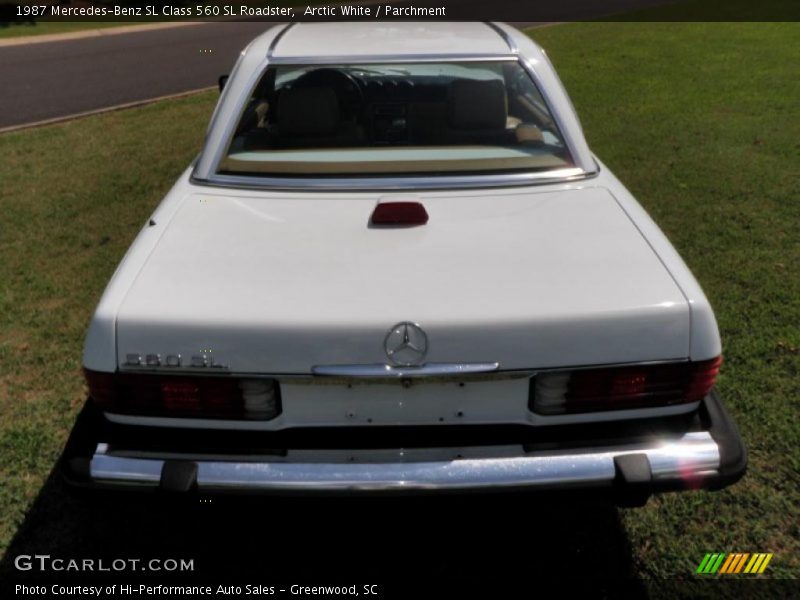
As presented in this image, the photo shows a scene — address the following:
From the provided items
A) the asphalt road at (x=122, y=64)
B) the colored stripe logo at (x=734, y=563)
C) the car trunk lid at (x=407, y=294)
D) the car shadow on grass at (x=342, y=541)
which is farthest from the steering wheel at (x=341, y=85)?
the asphalt road at (x=122, y=64)

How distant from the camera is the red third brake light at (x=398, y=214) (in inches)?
109

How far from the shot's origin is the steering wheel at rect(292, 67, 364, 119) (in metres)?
3.76

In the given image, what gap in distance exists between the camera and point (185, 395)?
237 centimetres

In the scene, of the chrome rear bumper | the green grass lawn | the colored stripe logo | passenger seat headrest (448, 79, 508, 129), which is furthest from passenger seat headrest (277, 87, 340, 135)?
the colored stripe logo

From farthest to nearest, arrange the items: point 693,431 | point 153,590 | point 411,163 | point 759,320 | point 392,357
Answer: point 759,320
point 411,163
point 153,590
point 693,431
point 392,357

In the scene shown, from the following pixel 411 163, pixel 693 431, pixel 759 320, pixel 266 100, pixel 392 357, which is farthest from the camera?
pixel 759 320

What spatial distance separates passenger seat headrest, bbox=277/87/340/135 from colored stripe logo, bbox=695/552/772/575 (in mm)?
2143

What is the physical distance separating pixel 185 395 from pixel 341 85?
1.92m

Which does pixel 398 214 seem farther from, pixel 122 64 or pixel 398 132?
pixel 122 64

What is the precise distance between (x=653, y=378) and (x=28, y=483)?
2488 millimetres

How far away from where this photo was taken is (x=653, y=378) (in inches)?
93.2

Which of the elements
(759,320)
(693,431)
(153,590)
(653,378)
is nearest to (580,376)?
(653,378)

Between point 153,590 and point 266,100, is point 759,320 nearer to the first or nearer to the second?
point 266,100

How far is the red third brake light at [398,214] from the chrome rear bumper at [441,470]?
2.60 ft
